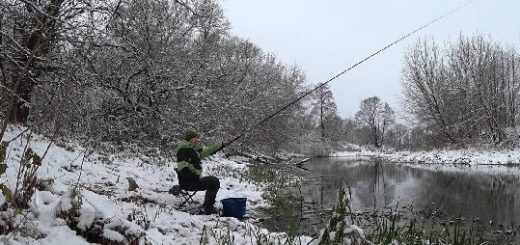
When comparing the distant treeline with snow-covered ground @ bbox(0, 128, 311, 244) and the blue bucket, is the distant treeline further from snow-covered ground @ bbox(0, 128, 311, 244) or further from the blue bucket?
the blue bucket

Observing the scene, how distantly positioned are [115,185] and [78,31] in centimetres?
304

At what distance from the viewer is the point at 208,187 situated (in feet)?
28.0

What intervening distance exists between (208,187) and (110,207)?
275cm

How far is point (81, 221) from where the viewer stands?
4.48 m

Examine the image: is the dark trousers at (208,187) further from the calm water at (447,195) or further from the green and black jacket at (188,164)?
the calm water at (447,195)

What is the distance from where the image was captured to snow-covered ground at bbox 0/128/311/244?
4.26m

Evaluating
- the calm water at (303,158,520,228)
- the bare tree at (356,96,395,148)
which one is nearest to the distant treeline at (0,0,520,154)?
the calm water at (303,158,520,228)

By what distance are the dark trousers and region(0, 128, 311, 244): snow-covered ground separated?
1.67ft

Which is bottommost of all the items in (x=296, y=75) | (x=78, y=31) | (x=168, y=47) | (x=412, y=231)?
(x=412, y=231)

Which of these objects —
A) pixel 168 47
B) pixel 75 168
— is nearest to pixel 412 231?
pixel 75 168

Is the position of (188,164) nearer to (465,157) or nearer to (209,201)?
(209,201)

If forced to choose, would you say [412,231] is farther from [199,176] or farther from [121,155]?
[121,155]

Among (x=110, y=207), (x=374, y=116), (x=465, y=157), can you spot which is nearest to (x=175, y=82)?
(x=110, y=207)

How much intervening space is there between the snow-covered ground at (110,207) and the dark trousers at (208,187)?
20.0 inches
